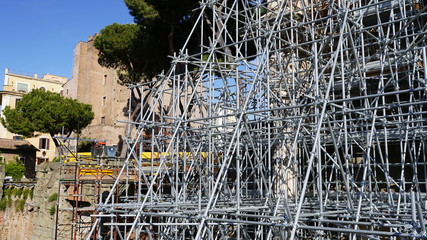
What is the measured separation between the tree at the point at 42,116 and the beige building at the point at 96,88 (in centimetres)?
559

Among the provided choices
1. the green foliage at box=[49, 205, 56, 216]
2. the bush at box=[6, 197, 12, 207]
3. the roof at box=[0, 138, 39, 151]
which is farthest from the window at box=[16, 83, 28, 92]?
the green foliage at box=[49, 205, 56, 216]

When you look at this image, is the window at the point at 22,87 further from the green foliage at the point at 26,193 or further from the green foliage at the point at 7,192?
the green foliage at the point at 26,193

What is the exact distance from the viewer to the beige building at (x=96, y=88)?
112 ft

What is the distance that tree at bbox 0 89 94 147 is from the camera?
26.9 metres

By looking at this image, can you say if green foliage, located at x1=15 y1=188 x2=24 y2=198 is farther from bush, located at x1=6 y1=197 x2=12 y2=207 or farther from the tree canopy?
the tree canopy

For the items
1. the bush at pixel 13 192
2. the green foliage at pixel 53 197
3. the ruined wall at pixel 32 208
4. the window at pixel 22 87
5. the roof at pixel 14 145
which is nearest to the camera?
the green foliage at pixel 53 197

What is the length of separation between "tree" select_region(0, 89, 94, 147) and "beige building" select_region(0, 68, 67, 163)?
167 inches

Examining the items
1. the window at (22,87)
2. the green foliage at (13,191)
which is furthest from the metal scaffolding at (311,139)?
the window at (22,87)

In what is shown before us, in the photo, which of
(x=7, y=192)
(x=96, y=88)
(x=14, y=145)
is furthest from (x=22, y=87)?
(x=7, y=192)

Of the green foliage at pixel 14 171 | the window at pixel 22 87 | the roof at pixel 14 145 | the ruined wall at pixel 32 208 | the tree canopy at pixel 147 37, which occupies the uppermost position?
the window at pixel 22 87

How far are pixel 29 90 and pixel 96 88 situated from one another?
969cm

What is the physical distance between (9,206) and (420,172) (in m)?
17.3

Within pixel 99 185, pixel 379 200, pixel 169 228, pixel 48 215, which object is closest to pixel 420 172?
pixel 379 200

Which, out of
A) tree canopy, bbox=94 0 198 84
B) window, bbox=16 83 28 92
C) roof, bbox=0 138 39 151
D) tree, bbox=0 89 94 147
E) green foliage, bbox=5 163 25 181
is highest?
window, bbox=16 83 28 92
